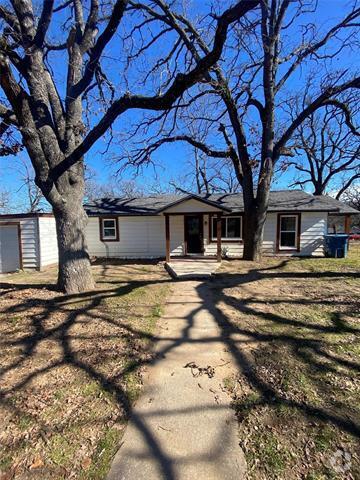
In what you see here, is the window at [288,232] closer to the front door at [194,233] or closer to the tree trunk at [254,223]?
the tree trunk at [254,223]

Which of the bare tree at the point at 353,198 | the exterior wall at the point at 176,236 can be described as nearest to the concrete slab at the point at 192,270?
the exterior wall at the point at 176,236

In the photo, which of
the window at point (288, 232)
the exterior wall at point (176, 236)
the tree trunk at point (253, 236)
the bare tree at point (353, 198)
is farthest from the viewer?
the bare tree at point (353, 198)

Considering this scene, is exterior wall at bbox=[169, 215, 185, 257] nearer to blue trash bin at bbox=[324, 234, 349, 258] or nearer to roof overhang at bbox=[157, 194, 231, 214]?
roof overhang at bbox=[157, 194, 231, 214]

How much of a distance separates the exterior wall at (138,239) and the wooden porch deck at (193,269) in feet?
6.10

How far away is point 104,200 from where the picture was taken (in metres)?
16.0

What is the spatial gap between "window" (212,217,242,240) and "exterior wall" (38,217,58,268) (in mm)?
7895

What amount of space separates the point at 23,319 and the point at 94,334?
169cm

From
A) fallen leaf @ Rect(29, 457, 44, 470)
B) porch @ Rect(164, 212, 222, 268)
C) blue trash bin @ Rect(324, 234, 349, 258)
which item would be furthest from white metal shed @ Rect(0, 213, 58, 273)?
blue trash bin @ Rect(324, 234, 349, 258)

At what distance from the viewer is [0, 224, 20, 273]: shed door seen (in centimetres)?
1127

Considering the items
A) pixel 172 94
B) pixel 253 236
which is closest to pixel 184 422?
pixel 172 94

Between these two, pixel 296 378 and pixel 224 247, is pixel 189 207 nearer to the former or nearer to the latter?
pixel 224 247

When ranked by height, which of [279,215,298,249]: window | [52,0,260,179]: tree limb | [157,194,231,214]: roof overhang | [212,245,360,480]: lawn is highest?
[52,0,260,179]: tree limb

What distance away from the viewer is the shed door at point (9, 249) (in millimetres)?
11273

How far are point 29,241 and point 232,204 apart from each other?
390 inches
